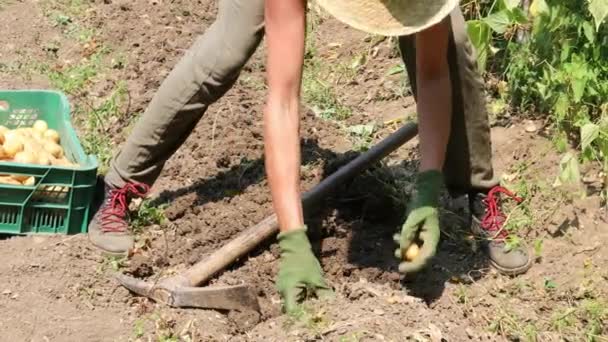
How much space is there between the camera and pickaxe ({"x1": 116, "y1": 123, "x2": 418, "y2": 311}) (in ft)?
12.1

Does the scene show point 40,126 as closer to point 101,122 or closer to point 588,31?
point 101,122

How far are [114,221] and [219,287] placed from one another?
2.46 ft

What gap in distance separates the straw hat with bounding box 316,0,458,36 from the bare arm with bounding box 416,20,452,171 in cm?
45

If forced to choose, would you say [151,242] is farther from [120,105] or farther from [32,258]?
[120,105]

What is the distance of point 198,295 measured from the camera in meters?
3.73

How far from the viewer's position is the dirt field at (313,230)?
3.66 m

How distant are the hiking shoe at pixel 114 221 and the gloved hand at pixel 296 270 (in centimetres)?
99

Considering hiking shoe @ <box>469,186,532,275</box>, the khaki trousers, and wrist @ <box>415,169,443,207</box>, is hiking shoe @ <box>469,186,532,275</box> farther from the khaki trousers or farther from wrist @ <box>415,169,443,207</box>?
wrist @ <box>415,169,443,207</box>

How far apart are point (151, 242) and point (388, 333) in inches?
53.1

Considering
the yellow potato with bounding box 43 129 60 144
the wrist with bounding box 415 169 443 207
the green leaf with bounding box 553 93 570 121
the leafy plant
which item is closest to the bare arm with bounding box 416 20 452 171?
the wrist with bounding box 415 169 443 207

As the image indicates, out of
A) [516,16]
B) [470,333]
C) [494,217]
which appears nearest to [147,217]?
[494,217]

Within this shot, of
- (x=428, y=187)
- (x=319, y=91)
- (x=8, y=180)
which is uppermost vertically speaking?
(x=428, y=187)

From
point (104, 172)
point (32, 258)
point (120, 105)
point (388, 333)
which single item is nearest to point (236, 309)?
point (388, 333)

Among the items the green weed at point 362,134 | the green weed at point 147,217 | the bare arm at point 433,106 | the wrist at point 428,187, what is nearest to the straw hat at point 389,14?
the bare arm at point 433,106
